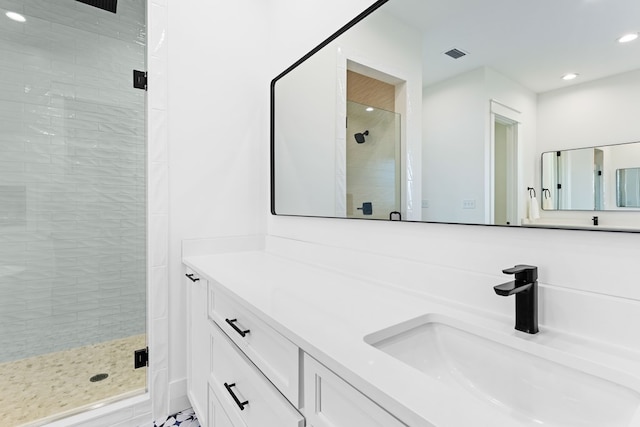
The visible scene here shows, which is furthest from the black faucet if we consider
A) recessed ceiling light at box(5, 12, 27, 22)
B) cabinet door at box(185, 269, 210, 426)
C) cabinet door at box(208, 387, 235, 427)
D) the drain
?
recessed ceiling light at box(5, 12, 27, 22)

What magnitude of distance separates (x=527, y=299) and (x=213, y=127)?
5.48 feet

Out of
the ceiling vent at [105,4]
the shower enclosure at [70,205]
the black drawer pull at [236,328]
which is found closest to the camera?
the black drawer pull at [236,328]

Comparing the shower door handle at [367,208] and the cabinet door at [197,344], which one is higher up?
the shower door handle at [367,208]

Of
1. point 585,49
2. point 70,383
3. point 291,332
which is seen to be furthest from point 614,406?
point 70,383

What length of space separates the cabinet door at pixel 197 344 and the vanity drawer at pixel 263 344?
23 cm

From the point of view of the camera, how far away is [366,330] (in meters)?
0.71

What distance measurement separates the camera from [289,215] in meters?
1.73

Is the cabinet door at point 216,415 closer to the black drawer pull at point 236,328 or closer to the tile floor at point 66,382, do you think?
the black drawer pull at point 236,328

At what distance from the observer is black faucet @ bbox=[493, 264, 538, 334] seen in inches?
27.8

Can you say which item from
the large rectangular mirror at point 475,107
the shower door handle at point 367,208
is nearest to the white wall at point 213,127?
the large rectangular mirror at point 475,107

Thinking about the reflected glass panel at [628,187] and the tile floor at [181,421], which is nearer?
the reflected glass panel at [628,187]

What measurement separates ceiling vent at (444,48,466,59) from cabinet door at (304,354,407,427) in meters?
0.95

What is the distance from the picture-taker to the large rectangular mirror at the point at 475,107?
67cm

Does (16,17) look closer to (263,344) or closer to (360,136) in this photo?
A: (360,136)
